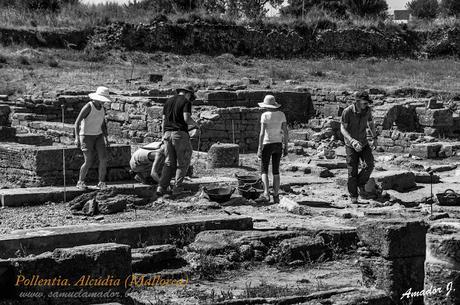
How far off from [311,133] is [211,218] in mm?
13215

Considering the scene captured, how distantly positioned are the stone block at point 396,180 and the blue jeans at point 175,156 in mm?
3381

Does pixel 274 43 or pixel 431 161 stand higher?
pixel 274 43

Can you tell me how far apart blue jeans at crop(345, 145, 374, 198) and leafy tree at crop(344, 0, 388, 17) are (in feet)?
157

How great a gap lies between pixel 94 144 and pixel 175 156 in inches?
47.9

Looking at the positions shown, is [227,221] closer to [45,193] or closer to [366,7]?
[45,193]

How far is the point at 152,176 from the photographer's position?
13.4 m

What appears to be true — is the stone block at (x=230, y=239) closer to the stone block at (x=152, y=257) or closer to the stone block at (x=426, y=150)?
the stone block at (x=152, y=257)

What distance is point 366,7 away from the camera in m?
61.6

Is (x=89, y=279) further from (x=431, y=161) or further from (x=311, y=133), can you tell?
(x=311, y=133)

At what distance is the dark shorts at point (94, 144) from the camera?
42.9 feet

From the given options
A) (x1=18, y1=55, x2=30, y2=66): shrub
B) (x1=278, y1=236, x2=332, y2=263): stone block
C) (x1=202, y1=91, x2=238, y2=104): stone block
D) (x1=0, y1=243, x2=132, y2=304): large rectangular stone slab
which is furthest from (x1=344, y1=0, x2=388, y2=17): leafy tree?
(x1=0, y1=243, x2=132, y2=304): large rectangular stone slab

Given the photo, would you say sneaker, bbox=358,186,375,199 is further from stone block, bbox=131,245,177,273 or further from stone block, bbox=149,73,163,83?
stone block, bbox=149,73,163,83

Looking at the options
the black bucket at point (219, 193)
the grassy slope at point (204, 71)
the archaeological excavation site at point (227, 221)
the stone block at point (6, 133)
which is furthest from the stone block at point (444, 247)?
the grassy slope at point (204, 71)

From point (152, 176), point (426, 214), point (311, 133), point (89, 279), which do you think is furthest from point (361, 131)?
point (311, 133)
